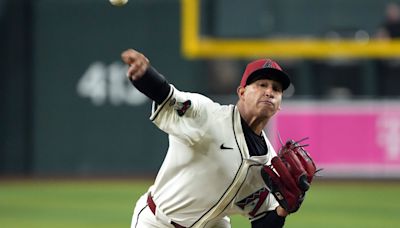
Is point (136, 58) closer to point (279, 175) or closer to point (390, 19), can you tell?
point (279, 175)

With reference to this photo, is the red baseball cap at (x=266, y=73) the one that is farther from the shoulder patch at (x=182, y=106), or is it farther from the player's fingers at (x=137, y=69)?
the player's fingers at (x=137, y=69)

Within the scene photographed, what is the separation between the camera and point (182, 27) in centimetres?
1559

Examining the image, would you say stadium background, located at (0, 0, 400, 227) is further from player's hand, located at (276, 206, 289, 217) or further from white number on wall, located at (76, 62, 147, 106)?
player's hand, located at (276, 206, 289, 217)

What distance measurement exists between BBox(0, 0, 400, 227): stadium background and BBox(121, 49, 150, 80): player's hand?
9.92 meters

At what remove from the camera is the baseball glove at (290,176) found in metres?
5.20

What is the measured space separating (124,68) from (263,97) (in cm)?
1057

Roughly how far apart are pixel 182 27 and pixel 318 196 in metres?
3.73

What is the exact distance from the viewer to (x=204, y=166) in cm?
527

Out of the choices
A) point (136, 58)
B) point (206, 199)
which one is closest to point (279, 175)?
point (206, 199)

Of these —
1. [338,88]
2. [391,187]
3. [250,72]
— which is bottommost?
[391,187]

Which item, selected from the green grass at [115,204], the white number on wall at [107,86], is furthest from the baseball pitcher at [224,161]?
the white number on wall at [107,86]

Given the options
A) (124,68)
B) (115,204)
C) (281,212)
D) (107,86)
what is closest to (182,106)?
(281,212)

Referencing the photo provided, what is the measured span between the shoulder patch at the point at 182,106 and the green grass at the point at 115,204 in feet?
16.6

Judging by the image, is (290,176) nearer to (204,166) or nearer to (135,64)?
(204,166)
